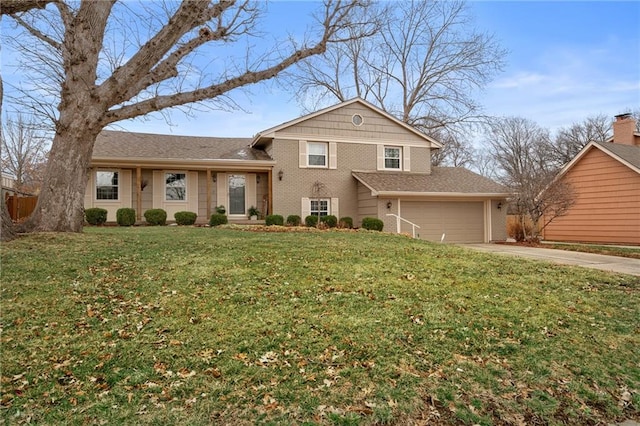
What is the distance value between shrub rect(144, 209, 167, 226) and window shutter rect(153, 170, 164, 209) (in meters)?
1.26

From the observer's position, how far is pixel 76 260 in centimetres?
607

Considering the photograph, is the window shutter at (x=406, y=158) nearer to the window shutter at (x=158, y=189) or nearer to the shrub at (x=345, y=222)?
the shrub at (x=345, y=222)

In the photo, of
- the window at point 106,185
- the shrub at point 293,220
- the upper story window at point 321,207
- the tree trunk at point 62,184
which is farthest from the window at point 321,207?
the tree trunk at point 62,184

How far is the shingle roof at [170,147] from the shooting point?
15555mm

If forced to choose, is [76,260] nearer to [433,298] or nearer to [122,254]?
[122,254]

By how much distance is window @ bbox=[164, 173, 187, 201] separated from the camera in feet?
53.3

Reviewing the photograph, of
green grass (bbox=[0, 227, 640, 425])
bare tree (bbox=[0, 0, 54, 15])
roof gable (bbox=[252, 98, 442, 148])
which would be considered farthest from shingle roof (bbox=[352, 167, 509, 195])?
bare tree (bbox=[0, 0, 54, 15])

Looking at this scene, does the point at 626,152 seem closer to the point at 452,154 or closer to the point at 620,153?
the point at 620,153

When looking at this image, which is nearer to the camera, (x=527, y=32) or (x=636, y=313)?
(x=636, y=313)

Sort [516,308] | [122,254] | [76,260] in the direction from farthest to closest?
[122,254] → [76,260] → [516,308]

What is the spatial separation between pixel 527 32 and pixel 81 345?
38.7 ft

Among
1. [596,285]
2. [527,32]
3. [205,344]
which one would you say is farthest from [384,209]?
[205,344]

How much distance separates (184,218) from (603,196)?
16374mm

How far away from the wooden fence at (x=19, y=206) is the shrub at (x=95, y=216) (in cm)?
218
